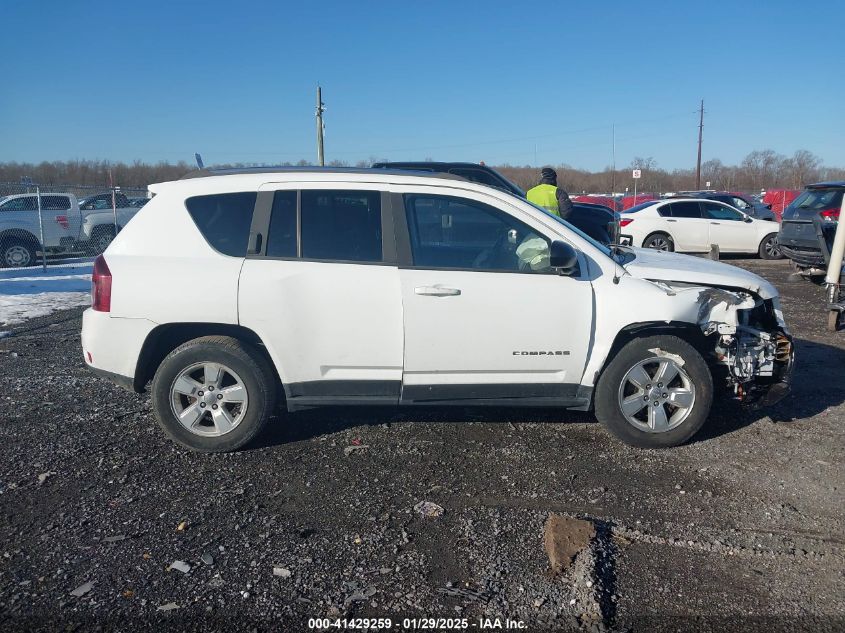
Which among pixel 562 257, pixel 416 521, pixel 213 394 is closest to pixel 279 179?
pixel 213 394

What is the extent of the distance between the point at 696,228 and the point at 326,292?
46.5ft

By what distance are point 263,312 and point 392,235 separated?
3.31 feet

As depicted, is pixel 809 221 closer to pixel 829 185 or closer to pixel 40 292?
pixel 829 185

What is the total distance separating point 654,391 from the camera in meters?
4.70

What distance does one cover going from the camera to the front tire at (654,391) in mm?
4656

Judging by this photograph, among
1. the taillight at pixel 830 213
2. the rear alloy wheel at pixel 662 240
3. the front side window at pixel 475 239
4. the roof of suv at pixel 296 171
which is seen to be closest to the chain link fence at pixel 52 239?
A: the roof of suv at pixel 296 171

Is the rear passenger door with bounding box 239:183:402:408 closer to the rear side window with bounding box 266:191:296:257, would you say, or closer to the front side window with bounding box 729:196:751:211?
the rear side window with bounding box 266:191:296:257

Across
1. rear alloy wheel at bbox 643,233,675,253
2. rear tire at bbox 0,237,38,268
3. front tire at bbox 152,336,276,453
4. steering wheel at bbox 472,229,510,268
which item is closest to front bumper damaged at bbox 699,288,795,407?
steering wheel at bbox 472,229,510,268

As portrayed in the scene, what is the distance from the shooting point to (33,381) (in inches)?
250

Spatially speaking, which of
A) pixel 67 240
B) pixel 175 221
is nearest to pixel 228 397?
pixel 175 221

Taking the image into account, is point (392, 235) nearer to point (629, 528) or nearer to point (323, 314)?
point (323, 314)

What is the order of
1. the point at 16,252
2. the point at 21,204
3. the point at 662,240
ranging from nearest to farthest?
the point at 16,252 → the point at 21,204 → the point at 662,240

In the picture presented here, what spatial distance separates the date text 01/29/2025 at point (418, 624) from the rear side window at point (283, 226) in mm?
2476

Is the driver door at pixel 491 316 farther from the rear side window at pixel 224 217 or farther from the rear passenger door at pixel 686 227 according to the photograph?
the rear passenger door at pixel 686 227
